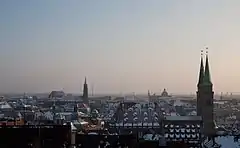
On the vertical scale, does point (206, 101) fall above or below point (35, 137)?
above

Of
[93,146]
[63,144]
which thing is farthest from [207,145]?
[63,144]

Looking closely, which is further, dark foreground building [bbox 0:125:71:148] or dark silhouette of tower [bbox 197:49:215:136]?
dark silhouette of tower [bbox 197:49:215:136]

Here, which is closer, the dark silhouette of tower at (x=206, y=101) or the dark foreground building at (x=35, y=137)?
the dark foreground building at (x=35, y=137)

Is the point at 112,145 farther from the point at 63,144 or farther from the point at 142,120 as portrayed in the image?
the point at 142,120

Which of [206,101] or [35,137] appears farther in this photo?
[206,101]

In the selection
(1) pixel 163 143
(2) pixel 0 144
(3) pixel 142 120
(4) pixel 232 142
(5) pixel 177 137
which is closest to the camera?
(2) pixel 0 144

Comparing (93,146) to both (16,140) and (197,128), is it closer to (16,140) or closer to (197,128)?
(16,140)

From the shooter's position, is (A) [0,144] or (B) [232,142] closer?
(A) [0,144]

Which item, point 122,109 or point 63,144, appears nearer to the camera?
point 63,144

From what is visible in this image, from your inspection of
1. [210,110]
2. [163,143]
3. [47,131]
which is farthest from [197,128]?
[47,131]

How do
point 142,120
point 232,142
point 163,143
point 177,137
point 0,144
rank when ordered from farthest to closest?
point 142,120
point 177,137
point 232,142
point 163,143
point 0,144
